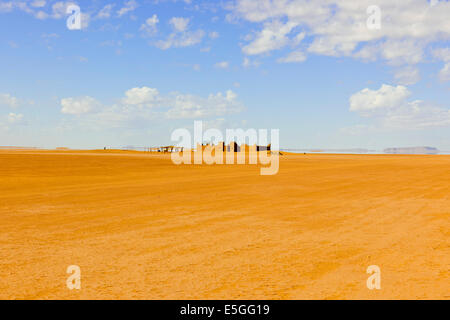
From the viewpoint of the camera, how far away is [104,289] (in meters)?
4.26

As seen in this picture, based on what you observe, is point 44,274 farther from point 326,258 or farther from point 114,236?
point 326,258

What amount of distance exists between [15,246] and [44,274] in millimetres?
1675

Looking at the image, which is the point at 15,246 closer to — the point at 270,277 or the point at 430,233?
the point at 270,277

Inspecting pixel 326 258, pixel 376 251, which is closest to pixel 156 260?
pixel 326 258

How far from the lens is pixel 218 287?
4309 mm

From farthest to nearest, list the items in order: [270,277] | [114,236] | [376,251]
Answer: [114,236], [376,251], [270,277]

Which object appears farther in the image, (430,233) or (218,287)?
(430,233)
